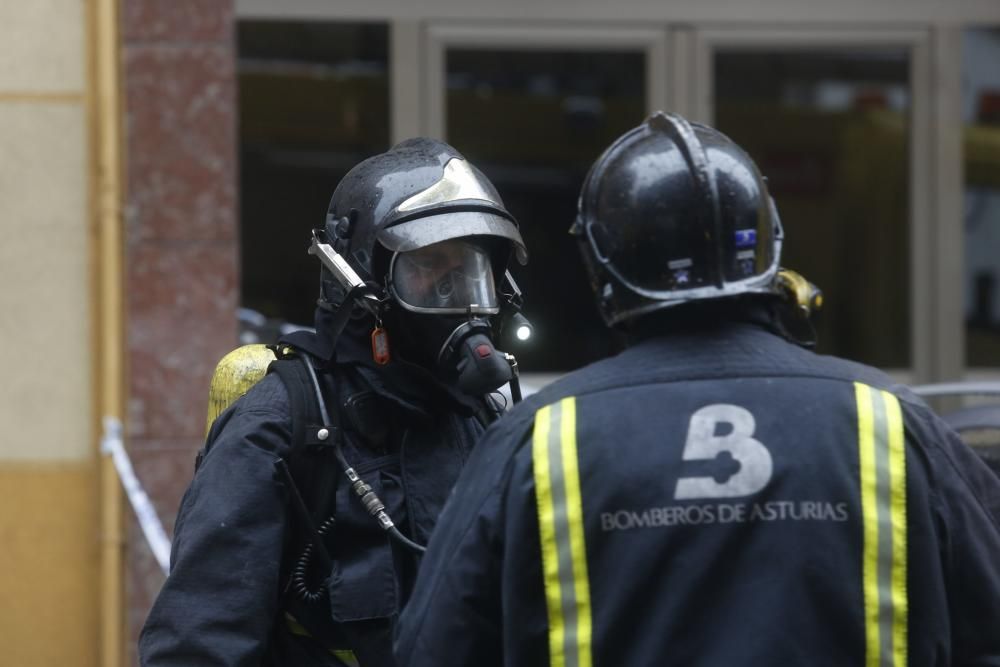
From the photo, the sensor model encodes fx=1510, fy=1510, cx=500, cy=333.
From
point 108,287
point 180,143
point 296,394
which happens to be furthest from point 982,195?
point 296,394

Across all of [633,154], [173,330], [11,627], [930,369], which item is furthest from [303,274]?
[633,154]

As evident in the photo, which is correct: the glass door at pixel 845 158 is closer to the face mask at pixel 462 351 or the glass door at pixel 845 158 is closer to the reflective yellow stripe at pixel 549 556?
the face mask at pixel 462 351

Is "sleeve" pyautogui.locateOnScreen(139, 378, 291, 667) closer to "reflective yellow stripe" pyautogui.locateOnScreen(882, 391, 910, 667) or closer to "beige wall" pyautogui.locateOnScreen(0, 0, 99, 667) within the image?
"reflective yellow stripe" pyautogui.locateOnScreen(882, 391, 910, 667)

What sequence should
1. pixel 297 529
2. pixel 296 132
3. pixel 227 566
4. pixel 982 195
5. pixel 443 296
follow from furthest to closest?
pixel 982 195, pixel 296 132, pixel 443 296, pixel 297 529, pixel 227 566

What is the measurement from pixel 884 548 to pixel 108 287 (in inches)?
163

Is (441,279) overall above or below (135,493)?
above

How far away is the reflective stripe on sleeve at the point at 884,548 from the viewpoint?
5.68 ft

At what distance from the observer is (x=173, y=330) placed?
5.48 m

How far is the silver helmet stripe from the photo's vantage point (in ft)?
8.60

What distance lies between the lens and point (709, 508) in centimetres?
172

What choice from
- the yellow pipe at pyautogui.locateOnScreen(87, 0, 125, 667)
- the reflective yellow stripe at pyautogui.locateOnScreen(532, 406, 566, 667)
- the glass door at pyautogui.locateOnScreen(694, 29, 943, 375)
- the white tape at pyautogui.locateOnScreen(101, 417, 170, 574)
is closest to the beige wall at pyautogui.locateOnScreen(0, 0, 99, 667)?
the yellow pipe at pyautogui.locateOnScreen(87, 0, 125, 667)

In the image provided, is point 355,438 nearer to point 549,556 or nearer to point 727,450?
point 549,556

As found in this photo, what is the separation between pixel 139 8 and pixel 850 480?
4.36 m

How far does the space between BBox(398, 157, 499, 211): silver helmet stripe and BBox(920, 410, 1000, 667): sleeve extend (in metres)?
1.10
